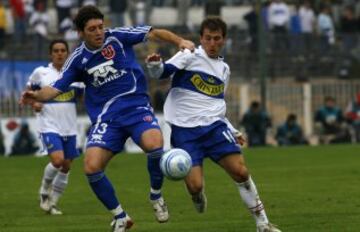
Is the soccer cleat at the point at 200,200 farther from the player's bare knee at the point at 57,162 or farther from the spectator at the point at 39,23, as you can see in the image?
the spectator at the point at 39,23

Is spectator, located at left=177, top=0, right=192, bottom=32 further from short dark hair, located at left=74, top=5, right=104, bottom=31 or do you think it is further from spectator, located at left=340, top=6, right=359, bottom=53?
short dark hair, located at left=74, top=5, right=104, bottom=31

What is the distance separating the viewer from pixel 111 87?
13.7m

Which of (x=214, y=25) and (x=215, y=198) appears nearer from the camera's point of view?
(x=214, y=25)

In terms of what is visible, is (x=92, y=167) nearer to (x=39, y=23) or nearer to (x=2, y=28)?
(x=2, y=28)

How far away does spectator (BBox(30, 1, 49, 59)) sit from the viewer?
117 feet

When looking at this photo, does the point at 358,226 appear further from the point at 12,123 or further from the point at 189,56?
the point at 12,123

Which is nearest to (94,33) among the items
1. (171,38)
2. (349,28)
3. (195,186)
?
(171,38)

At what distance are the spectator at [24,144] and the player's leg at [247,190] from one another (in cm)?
1917

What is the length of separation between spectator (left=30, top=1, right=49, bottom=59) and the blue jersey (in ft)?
72.2

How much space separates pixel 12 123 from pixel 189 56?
19358 millimetres

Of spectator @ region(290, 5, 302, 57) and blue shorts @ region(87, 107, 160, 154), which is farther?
spectator @ region(290, 5, 302, 57)

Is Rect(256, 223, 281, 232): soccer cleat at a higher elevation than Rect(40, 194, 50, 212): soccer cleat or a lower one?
higher

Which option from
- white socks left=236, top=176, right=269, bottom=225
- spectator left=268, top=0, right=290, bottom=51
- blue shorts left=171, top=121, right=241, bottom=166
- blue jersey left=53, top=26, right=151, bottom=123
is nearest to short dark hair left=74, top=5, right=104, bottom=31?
blue jersey left=53, top=26, right=151, bottom=123

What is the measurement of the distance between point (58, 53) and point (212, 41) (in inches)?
183
